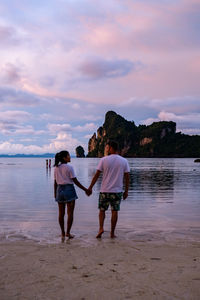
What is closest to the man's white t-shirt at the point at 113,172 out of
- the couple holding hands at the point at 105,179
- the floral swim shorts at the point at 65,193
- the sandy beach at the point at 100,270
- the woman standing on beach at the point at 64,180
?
the couple holding hands at the point at 105,179

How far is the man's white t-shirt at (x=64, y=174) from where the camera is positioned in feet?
23.6

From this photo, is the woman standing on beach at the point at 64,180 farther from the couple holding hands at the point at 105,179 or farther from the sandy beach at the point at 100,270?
the sandy beach at the point at 100,270

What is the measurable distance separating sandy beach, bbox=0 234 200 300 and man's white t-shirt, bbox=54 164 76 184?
1.48m

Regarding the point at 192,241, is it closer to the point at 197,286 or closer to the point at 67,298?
the point at 197,286

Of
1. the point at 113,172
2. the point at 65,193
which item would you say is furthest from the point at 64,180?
the point at 113,172

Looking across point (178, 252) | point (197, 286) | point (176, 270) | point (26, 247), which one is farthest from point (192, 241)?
point (26, 247)

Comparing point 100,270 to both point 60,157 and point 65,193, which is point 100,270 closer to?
point 65,193

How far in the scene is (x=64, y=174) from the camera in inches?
284

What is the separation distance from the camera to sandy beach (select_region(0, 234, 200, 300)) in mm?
3893

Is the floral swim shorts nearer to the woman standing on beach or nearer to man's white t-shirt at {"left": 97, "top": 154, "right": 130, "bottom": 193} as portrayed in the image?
the woman standing on beach

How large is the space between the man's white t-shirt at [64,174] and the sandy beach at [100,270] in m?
1.48

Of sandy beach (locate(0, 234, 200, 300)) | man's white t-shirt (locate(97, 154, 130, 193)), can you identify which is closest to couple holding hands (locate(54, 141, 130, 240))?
man's white t-shirt (locate(97, 154, 130, 193))

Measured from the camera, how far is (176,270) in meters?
4.74

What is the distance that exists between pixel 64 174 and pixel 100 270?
9.70 feet
